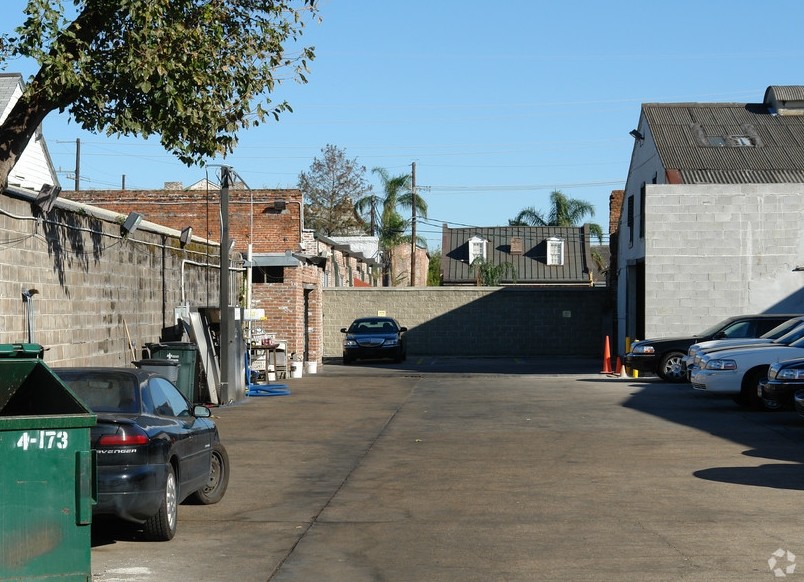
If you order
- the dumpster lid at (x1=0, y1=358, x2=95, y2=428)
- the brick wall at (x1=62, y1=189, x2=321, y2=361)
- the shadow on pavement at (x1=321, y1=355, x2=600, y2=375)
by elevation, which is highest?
the brick wall at (x1=62, y1=189, x2=321, y2=361)

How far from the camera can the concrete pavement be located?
845cm

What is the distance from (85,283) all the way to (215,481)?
7641 mm

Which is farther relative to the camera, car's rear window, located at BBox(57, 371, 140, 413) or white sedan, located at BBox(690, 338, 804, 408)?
white sedan, located at BBox(690, 338, 804, 408)

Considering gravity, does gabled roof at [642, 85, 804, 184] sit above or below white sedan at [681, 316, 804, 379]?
above

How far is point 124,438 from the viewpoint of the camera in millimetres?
8875

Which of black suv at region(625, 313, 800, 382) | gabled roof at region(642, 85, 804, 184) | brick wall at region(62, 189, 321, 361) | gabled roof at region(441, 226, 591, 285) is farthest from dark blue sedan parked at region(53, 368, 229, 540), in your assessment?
gabled roof at region(441, 226, 591, 285)

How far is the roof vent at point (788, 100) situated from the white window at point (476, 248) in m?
33.9

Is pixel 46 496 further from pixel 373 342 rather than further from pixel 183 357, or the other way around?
pixel 373 342

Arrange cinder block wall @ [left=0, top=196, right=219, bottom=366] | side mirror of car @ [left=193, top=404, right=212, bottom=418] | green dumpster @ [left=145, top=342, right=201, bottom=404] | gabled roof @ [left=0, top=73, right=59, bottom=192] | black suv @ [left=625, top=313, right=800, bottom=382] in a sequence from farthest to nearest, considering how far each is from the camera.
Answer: gabled roof @ [left=0, top=73, right=59, bottom=192]
black suv @ [left=625, top=313, right=800, bottom=382]
green dumpster @ [left=145, top=342, right=201, bottom=404]
cinder block wall @ [left=0, top=196, right=219, bottom=366]
side mirror of car @ [left=193, top=404, right=212, bottom=418]

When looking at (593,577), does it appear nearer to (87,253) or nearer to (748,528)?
(748,528)

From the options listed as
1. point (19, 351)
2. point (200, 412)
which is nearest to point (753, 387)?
point (200, 412)

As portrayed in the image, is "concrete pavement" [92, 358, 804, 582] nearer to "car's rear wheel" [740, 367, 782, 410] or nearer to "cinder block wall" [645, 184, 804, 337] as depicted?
"car's rear wheel" [740, 367, 782, 410]

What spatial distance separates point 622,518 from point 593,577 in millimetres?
2404

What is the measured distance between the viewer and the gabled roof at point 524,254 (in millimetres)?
69750
